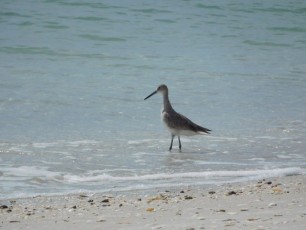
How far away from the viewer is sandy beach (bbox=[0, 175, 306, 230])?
221 inches

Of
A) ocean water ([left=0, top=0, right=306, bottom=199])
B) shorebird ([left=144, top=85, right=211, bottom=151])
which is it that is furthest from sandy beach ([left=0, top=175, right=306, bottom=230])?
shorebird ([left=144, top=85, right=211, bottom=151])

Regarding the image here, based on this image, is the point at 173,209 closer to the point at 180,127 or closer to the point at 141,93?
the point at 180,127

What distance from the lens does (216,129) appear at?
10.9 meters

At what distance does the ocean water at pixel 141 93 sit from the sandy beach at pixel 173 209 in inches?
19.5

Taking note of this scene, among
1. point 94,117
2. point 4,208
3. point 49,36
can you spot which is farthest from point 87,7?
point 4,208

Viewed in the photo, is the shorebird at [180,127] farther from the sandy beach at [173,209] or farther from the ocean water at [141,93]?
the sandy beach at [173,209]

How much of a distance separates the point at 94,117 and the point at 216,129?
1741 mm

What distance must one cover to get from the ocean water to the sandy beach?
496 millimetres

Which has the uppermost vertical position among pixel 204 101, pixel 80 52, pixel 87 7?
pixel 87 7

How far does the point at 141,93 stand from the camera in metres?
13.6

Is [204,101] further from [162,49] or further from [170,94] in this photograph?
[162,49]

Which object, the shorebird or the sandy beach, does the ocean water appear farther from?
the sandy beach

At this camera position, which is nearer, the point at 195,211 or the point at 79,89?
the point at 195,211

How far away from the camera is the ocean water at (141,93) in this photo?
27.7 feet
